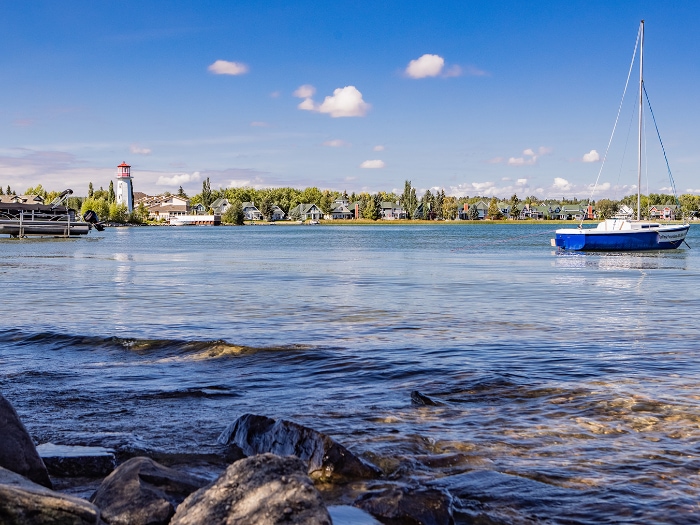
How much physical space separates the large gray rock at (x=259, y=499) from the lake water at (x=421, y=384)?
6.02 ft

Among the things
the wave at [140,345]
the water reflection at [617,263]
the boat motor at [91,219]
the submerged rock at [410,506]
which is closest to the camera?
the submerged rock at [410,506]

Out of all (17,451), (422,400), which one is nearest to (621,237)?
(422,400)

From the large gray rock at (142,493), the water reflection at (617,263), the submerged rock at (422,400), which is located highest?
the large gray rock at (142,493)

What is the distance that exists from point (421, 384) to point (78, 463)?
5.32m

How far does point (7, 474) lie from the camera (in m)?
4.58

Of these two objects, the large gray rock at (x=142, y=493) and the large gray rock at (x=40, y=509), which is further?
the large gray rock at (x=142, y=493)

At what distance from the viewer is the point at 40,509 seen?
12.7 ft

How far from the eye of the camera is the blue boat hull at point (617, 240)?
57406 millimetres

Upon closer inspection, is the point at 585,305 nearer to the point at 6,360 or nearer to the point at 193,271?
the point at 6,360

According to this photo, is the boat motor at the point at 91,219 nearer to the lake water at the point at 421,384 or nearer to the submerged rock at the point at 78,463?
the lake water at the point at 421,384

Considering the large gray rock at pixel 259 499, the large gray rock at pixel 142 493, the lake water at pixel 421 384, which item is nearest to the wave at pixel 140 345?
the lake water at pixel 421 384

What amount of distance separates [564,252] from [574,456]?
187ft

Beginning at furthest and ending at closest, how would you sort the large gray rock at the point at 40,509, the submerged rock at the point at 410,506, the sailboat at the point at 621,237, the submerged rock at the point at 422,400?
1. the sailboat at the point at 621,237
2. the submerged rock at the point at 422,400
3. the submerged rock at the point at 410,506
4. the large gray rock at the point at 40,509

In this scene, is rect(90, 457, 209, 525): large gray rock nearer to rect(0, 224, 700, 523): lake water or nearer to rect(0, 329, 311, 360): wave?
rect(0, 224, 700, 523): lake water
